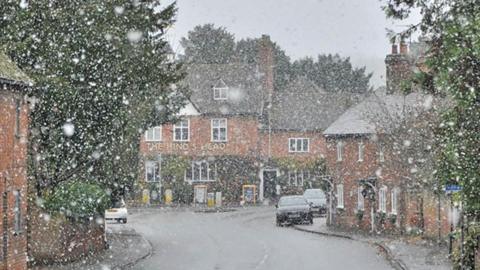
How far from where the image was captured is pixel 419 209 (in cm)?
3719

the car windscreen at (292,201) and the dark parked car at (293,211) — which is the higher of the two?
the car windscreen at (292,201)

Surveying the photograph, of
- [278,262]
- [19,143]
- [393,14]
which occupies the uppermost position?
[393,14]

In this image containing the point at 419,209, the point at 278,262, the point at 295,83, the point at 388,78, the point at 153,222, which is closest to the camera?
the point at 278,262

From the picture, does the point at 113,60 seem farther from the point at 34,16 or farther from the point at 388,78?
the point at 388,78

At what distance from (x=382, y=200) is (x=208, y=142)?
26947 mm

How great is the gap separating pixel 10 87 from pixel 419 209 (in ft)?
62.6

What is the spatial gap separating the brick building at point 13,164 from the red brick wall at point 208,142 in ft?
133

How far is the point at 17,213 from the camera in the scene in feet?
84.3

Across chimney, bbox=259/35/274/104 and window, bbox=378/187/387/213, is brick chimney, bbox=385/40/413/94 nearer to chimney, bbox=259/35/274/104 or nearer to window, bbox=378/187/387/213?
window, bbox=378/187/387/213

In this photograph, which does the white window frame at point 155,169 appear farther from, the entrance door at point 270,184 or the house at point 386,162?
the house at point 386,162

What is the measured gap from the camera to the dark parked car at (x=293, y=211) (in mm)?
47469

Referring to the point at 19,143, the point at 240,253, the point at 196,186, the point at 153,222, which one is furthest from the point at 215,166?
the point at 19,143

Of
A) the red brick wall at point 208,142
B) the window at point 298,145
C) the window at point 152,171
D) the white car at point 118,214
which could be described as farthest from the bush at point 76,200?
the window at point 298,145

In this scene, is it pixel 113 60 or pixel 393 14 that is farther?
pixel 113 60
